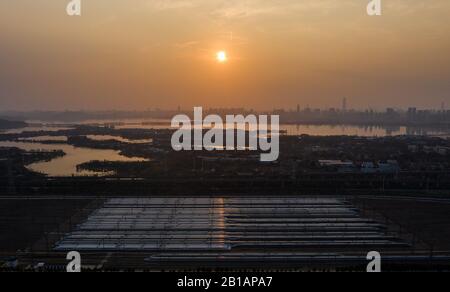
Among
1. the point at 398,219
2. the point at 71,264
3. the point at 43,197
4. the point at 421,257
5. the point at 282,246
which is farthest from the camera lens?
the point at 43,197

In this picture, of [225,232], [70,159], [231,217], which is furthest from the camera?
[70,159]

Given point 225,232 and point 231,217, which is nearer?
point 225,232

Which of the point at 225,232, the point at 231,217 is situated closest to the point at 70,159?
the point at 231,217

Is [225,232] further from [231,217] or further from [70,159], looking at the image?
[70,159]

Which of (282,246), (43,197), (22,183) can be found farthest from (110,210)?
(22,183)

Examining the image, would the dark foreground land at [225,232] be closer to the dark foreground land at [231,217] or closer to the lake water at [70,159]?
the dark foreground land at [231,217]

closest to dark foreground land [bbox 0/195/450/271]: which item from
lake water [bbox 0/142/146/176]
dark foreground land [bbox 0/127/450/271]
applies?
dark foreground land [bbox 0/127/450/271]

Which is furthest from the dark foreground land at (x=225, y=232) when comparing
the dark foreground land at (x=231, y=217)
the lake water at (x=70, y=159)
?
the lake water at (x=70, y=159)
